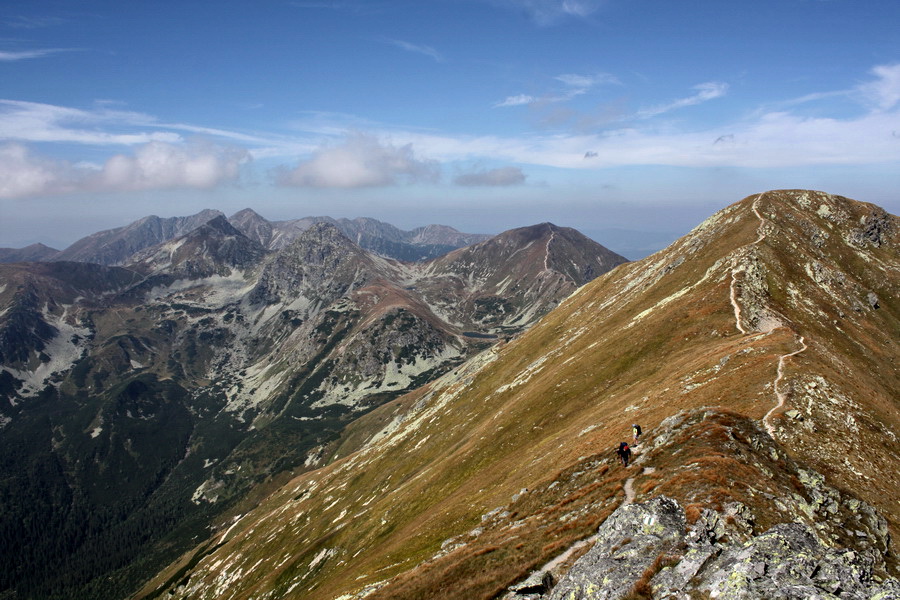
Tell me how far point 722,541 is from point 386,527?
72980 millimetres

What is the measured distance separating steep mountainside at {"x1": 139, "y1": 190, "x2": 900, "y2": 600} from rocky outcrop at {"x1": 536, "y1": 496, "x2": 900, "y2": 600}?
102mm

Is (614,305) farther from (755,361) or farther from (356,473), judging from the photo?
(356,473)

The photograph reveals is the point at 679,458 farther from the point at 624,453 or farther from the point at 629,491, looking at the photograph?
the point at 629,491

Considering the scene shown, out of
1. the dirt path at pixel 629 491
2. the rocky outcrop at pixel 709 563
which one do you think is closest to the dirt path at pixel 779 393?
the rocky outcrop at pixel 709 563

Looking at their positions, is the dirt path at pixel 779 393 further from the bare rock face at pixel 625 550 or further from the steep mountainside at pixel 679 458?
the bare rock face at pixel 625 550

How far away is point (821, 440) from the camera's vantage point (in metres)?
41.3

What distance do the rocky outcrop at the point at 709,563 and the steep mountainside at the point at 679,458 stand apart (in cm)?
10

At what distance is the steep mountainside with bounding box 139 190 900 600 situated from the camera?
24.4m

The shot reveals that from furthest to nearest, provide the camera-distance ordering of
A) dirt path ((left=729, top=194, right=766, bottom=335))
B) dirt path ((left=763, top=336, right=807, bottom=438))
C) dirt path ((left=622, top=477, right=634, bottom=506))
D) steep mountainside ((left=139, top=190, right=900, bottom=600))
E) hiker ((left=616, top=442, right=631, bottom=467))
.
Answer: dirt path ((left=729, top=194, right=766, bottom=335))
dirt path ((left=763, top=336, right=807, bottom=438))
hiker ((left=616, top=442, right=631, bottom=467))
dirt path ((left=622, top=477, right=634, bottom=506))
steep mountainside ((left=139, top=190, right=900, bottom=600))

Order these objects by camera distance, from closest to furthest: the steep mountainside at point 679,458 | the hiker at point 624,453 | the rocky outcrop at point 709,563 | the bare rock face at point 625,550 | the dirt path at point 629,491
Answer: the rocky outcrop at point 709,563 < the bare rock face at point 625,550 < the steep mountainside at point 679,458 < the dirt path at point 629,491 < the hiker at point 624,453

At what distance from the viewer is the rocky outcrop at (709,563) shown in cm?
1788

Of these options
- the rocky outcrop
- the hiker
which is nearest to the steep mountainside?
the rocky outcrop

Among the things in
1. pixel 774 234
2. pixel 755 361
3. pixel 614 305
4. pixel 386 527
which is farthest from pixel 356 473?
pixel 774 234

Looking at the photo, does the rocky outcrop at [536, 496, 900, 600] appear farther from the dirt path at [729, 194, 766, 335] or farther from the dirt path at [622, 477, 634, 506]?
the dirt path at [729, 194, 766, 335]
